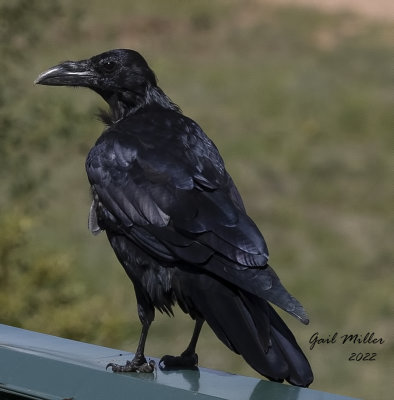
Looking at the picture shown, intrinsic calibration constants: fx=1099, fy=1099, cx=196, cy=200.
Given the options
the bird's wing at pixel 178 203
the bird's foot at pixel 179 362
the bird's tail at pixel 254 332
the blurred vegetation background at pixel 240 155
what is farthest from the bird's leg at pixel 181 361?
the blurred vegetation background at pixel 240 155

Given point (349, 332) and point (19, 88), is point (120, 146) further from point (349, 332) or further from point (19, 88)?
point (349, 332)

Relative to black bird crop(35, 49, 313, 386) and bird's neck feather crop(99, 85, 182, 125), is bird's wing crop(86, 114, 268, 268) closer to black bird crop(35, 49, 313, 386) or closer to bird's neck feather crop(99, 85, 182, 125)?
black bird crop(35, 49, 313, 386)

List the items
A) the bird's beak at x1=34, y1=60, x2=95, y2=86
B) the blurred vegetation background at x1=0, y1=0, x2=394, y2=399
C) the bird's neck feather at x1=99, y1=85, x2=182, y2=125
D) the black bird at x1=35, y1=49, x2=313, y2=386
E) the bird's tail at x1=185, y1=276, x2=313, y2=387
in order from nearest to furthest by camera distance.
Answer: the bird's tail at x1=185, y1=276, x2=313, y2=387 → the black bird at x1=35, y1=49, x2=313, y2=386 → the bird's beak at x1=34, y1=60, x2=95, y2=86 → the bird's neck feather at x1=99, y1=85, x2=182, y2=125 → the blurred vegetation background at x1=0, y1=0, x2=394, y2=399

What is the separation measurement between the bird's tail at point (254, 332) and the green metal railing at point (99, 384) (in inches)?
4.1

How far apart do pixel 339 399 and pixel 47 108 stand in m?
4.51

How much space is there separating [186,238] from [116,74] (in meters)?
1.17

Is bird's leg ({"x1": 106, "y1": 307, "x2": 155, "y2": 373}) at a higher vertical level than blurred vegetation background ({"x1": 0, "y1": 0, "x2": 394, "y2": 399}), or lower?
higher

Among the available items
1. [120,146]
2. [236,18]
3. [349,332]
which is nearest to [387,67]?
[236,18]

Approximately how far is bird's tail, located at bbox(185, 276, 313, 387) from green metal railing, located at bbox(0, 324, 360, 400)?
0.34 feet

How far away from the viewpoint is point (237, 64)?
18719mm

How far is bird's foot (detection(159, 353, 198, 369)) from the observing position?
3819 mm

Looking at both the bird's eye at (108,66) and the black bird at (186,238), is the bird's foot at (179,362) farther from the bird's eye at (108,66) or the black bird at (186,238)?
the bird's eye at (108,66)

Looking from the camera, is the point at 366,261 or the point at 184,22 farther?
the point at 184,22

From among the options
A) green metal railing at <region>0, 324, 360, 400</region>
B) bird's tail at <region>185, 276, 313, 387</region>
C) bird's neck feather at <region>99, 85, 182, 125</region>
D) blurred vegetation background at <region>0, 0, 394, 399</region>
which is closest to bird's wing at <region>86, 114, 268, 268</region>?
bird's tail at <region>185, 276, 313, 387</region>
